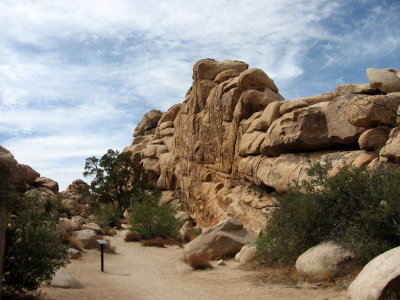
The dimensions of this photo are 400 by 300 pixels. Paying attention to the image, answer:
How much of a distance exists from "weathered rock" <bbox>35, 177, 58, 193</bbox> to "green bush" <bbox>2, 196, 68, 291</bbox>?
34.0m

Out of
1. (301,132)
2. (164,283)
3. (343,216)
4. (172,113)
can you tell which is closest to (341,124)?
(301,132)

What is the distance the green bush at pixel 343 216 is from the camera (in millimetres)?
10102

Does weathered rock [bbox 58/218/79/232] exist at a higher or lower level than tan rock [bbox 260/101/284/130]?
lower

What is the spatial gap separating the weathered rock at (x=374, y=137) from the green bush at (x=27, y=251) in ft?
40.6

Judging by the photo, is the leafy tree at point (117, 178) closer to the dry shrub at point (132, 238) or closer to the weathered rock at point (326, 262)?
the dry shrub at point (132, 238)

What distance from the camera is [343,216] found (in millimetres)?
11320

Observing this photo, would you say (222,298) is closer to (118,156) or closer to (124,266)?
(124,266)

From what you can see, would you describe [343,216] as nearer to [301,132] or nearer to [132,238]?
[301,132]

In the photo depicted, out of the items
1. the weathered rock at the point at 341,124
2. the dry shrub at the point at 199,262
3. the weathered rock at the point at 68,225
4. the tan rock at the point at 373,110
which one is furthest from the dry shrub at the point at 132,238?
the tan rock at the point at 373,110

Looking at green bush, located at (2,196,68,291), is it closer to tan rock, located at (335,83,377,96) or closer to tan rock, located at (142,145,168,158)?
tan rock, located at (335,83,377,96)

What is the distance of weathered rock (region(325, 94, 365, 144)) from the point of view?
682 inches

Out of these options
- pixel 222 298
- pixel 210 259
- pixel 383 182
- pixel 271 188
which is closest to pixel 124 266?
pixel 210 259

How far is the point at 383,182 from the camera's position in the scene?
10.8 meters

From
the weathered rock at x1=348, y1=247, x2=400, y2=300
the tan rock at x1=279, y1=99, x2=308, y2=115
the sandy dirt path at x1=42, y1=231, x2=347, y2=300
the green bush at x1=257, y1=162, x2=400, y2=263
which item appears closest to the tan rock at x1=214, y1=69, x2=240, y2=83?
the tan rock at x1=279, y1=99, x2=308, y2=115
